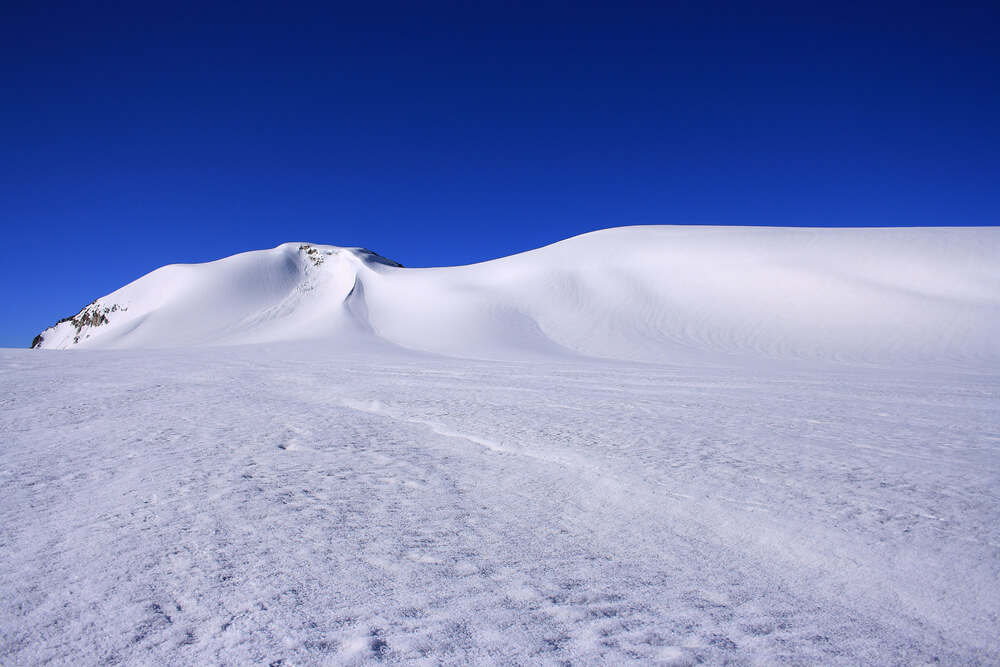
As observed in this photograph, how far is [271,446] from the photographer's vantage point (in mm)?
4082

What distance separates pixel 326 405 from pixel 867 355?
15517 mm

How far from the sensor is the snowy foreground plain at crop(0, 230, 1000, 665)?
1.76 m

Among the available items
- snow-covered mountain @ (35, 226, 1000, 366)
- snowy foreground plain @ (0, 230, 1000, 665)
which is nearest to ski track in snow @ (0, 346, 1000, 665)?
snowy foreground plain @ (0, 230, 1000, 665)

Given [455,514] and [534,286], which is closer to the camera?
[455,514]

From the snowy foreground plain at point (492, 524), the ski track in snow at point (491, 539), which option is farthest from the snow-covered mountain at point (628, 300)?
the ski track in snow at point (491, 539)

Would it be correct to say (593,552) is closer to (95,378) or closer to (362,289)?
(95,378)

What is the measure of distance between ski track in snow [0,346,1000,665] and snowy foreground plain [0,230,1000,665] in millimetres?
13

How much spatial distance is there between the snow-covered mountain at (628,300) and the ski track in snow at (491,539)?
1076 cm

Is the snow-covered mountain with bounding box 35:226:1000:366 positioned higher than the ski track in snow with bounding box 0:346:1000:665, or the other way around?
the snow-covered mountain with bounding box 35:226:1000:366

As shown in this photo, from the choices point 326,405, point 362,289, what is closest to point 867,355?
point 326,405

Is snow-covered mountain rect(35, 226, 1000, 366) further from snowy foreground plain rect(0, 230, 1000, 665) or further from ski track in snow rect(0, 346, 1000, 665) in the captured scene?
ski track in snow rect(0, 346, 1000, 665)

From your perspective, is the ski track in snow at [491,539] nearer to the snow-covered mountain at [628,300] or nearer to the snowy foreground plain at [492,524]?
the snowy foreground plain at [492,524]

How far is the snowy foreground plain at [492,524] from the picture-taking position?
1.76m

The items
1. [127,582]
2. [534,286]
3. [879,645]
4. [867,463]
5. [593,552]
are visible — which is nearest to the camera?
[879,645]
